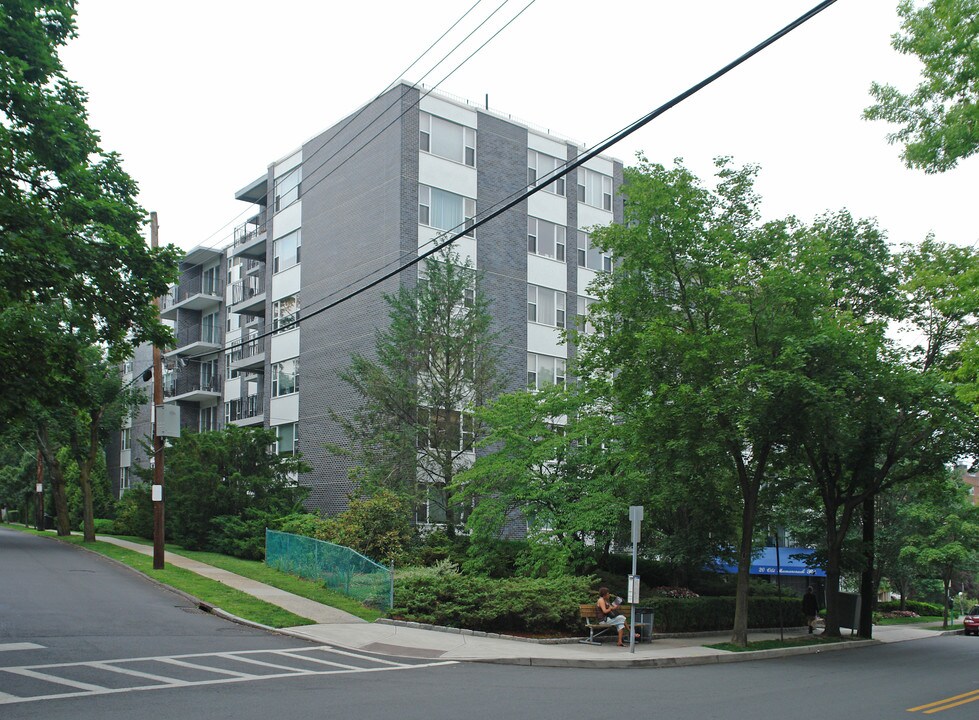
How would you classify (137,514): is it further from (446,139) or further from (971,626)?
(971,626)

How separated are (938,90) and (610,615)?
41.5 feet

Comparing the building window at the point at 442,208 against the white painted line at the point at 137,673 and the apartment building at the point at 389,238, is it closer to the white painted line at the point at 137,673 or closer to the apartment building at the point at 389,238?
the apartment building at the point at 389,238

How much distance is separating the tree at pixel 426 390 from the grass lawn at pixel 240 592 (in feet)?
14.6

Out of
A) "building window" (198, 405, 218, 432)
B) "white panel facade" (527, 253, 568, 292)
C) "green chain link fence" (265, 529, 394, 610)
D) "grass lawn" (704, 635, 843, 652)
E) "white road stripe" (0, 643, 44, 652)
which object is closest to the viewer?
"white road stripe" (0, 643, 44, 652)

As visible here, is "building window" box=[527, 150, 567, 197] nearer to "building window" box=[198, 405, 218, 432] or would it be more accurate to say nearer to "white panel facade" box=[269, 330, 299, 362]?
"white panel facade" box=[269, 330, 299, 362]

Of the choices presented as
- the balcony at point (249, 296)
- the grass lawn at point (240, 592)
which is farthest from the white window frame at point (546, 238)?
the grass lawn at point (240, 592)

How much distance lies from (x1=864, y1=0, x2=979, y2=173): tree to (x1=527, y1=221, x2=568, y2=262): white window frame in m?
23.8

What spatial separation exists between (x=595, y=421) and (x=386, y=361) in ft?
24.4

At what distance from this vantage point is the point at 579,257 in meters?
42.3

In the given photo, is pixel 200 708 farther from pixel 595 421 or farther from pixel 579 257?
pixel 579 257

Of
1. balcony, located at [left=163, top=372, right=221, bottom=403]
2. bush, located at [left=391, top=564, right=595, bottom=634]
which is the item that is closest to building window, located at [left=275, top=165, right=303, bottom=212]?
balcony, located at [left=163, top=372, right=221, bottom=403]

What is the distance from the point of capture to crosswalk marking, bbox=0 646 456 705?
1140 cm

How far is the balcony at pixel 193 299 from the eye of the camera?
172 feet

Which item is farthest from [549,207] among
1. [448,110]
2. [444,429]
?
[444,429]
